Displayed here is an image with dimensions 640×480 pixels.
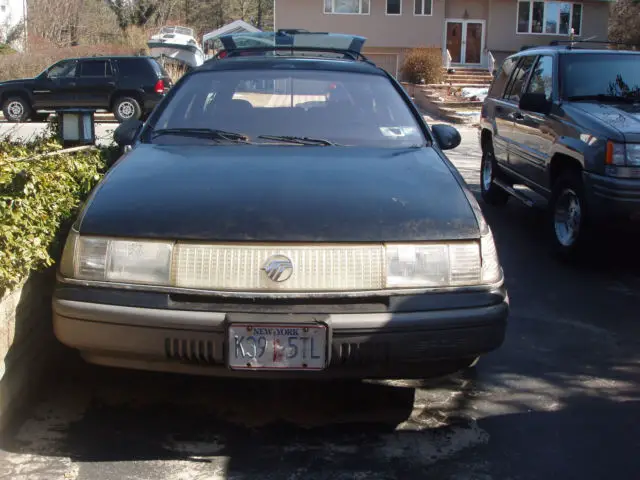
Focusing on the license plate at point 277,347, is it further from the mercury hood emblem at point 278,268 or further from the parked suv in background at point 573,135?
Answer: the parked suv in background at point 573,135

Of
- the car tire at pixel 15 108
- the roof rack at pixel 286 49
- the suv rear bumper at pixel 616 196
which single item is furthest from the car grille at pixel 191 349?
the car tire at pixel 15 108

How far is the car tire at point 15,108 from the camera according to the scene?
69.3ft

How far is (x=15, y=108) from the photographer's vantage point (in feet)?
69.5

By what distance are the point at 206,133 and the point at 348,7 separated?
31.0 meters

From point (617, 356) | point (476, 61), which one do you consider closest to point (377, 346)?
point (617, 356)

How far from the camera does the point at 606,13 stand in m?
35.2

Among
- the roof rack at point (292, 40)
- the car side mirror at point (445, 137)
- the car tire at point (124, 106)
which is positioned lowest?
the car tire at point (124, 106)

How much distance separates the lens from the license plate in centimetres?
298

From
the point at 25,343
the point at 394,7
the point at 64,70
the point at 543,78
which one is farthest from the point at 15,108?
the point at 25,343

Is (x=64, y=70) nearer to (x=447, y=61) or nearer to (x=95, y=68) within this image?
(x=95, y=68)

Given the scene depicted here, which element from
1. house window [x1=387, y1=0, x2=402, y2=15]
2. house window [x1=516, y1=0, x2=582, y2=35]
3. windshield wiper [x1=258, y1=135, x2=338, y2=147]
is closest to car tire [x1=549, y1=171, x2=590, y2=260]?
windshield wiper [x1=258, y1=135, x2=338, y2=147]

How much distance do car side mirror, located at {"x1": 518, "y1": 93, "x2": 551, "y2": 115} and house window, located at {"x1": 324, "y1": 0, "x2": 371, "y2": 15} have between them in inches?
1116

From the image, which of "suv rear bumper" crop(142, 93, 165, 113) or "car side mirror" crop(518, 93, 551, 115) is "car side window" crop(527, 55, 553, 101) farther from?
"suv rear bumper" crop(142, 93, 165, 113)

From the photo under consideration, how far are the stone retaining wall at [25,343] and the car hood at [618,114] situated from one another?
13.5 ft
